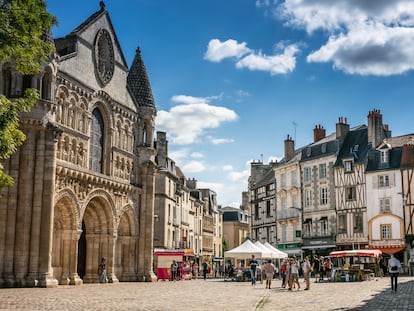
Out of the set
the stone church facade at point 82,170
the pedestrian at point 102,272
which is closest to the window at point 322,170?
the stone church facade at point 82,170

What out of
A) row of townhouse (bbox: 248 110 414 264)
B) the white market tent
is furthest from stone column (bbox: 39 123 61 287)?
row of townhouse (bbox: 248 110 414 264)

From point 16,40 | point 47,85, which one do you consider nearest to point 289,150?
point 47,85

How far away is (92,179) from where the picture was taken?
83.5ft

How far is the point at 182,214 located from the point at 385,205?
20.0 metres

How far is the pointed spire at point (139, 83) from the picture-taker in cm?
3091

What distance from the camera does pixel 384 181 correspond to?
3919 cm

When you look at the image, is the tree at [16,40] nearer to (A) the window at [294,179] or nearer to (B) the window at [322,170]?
(B) the window at [322,170]

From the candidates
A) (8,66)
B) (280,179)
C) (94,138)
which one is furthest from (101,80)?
(280,179)

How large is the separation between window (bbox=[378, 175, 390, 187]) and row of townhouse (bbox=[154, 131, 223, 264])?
1559cm

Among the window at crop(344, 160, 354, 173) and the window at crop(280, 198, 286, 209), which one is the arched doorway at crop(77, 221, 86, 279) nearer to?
the window at crop(344, 160, 354, 173)

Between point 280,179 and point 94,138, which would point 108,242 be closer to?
point 94,138

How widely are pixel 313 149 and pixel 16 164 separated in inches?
1133

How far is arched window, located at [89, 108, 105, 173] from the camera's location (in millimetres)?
26562

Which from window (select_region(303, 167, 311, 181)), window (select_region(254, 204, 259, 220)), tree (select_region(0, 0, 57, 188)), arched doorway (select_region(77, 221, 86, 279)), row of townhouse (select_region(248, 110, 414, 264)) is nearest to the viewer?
tree (select_region(0, 0, 57, 188))
